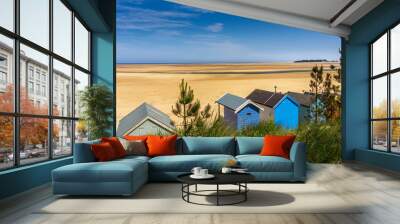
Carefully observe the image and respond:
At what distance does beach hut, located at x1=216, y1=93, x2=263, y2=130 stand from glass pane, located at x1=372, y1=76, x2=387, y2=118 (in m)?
4.62

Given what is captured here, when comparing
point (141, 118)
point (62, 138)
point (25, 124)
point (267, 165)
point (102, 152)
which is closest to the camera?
point (25, 124)

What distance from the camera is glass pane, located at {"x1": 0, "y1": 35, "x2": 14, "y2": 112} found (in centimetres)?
502

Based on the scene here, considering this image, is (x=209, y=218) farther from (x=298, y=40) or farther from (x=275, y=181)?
(x=298, y=40)

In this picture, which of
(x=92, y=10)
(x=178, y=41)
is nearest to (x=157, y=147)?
(x=92, y=10)

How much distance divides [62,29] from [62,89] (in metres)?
1.07

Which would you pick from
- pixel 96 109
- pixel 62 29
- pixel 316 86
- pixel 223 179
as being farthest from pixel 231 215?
pixel 316 86

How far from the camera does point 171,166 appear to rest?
617 cm

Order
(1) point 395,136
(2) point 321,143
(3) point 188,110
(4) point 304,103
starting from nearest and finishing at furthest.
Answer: (1) point 395,136
(2) point 321,143
(3) point 188,110
(4) point 304,103

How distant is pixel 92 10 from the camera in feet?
25.4

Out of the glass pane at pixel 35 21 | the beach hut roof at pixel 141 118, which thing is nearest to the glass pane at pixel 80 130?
the glass pane at pixel 35 21

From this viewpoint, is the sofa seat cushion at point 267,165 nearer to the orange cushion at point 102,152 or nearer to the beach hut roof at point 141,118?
the orange cushion at point 102,152

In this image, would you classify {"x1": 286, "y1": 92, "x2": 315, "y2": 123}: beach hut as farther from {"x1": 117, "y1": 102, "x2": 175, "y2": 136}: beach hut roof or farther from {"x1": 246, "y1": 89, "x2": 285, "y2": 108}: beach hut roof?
{"x1": 117, "y1": 102, "x2": 175, "y2": 136}: beach hut roof

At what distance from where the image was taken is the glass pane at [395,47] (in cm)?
838

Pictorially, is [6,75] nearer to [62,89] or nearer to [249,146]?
[62,89]
